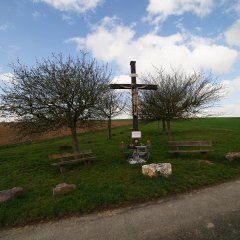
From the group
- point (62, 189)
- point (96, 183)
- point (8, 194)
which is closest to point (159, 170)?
point (96, 183)

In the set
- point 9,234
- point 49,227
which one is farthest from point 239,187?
point 9,234

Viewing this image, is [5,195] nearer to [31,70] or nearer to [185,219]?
[185,219]

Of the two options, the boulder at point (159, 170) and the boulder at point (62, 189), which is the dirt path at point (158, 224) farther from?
the boulder at point (159, 170)

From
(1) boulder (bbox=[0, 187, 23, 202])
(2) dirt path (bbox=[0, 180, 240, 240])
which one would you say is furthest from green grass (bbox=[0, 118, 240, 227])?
(2) dirt path (bbox=[0, 180, 240, 240])

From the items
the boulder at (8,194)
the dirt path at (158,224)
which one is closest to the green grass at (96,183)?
the boulder at (8,194)

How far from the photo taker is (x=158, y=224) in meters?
6.32

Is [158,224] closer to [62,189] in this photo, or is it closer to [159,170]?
[159,170]

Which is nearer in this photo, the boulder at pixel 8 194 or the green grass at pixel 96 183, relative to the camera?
the green grass at pixel 96 183

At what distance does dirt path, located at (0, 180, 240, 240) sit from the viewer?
Answer: 19.0ft

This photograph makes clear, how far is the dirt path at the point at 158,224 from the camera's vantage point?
5.79 m

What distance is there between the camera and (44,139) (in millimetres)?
29922

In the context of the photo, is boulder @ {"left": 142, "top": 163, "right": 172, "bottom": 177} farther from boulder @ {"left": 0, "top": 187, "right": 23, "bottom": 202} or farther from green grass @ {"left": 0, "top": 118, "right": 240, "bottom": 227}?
boulder @ {"left": 0, "top": 187, "right": 23, "bottom": 202}

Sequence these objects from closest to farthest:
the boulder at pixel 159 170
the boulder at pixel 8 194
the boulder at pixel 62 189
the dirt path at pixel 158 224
Result: the dirt path at pixel 158 224 → the boulder at pixel 8 194 → the boulder at pixel 62 189 → the boulder at pixel 159 170

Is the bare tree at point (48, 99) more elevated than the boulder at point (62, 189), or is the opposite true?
the bare tree at point (48, 99)
